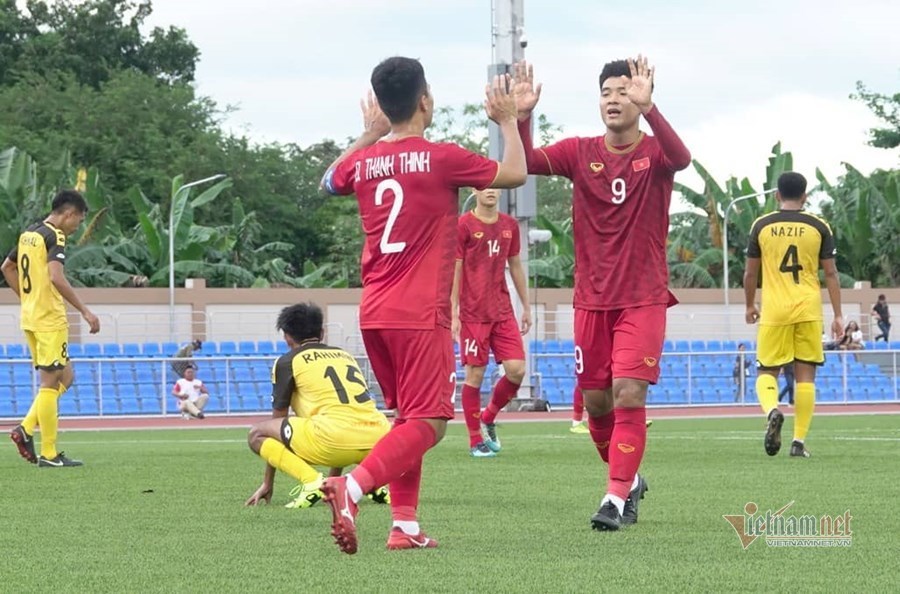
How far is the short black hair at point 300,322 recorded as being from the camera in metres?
8.84

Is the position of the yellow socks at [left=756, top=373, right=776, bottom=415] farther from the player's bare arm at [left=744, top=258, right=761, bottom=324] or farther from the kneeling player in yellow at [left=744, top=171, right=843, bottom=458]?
the player's bare arm at [left=744, top=258, right=761, bottom=324]

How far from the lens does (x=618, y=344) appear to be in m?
7.45

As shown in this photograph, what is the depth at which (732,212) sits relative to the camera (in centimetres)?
4594

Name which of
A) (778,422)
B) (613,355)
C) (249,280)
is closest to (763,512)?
(613,355)

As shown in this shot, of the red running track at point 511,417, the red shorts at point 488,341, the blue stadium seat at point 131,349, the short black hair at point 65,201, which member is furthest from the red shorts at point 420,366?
the blue stadium seat at point 131,349

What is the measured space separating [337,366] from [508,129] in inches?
99.4

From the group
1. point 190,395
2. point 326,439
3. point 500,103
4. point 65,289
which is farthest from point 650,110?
point 190,395

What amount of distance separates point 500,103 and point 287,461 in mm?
2732

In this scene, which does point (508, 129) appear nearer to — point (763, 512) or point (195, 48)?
point (763, 512)

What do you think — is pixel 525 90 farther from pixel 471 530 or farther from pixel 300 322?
pixel 300 322

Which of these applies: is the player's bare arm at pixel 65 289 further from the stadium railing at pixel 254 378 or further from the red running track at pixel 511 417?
the stadium railing at pixel 254 378

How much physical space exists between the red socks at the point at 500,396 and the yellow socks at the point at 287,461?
5.47m

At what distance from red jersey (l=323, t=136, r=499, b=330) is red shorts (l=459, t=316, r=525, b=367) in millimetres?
7173

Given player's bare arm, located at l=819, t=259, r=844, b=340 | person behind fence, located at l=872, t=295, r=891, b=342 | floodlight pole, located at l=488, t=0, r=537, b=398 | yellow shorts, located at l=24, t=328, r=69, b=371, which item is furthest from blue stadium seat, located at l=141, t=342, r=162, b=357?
player's bare arm, located at l=819, t=259, r=844, b=340
